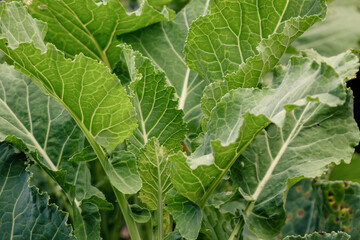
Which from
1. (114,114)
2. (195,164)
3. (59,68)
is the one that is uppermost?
(59,68)

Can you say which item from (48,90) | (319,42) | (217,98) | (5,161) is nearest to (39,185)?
(5,161)

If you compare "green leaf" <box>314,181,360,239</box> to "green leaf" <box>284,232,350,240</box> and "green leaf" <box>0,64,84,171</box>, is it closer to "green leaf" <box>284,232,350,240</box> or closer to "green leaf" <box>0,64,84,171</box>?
"green leaf" <box>284,232,350,240</box>

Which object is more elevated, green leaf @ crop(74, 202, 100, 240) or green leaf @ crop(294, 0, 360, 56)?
green leaf @ crop(74, 202, 100, 240)

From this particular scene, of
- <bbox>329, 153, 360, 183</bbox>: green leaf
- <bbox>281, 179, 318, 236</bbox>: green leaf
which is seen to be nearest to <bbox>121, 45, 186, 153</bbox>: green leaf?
<bbox>281, 179, 318, 236</bbox>: green leaf

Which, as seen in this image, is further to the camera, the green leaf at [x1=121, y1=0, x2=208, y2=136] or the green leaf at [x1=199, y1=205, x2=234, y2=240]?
the green leaf at [x1=121, y1=0, x2=208, y2=136]

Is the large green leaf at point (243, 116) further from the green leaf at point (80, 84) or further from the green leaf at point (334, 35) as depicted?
the green leaf at point (334, 35)

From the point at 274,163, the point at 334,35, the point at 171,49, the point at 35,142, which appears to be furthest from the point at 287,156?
the point at 334,35

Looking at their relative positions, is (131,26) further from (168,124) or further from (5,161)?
(5,161)
